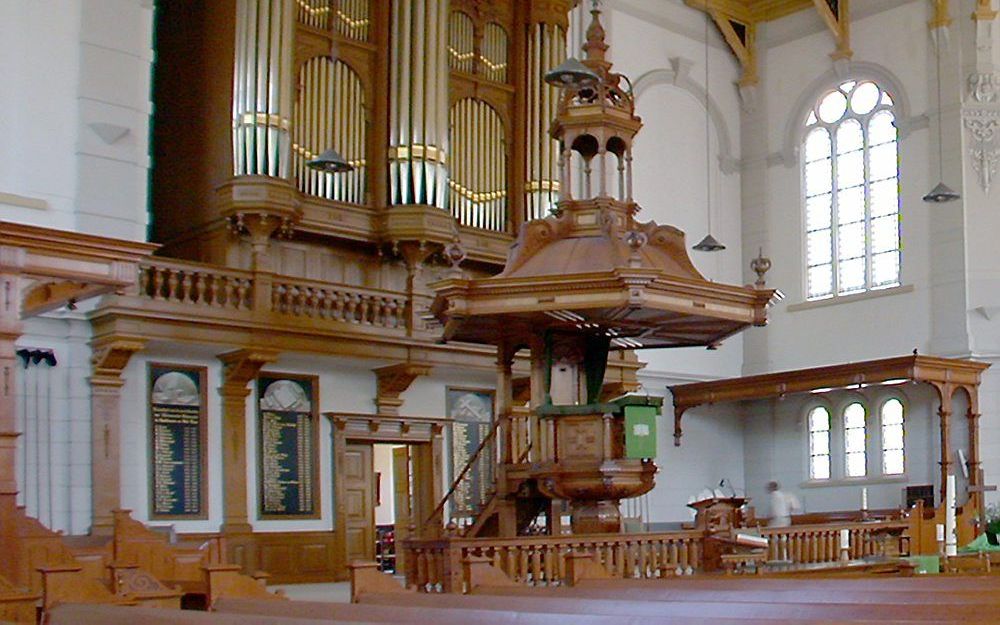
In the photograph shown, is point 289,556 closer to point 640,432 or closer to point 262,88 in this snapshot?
point 262,88

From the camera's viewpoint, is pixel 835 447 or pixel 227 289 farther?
pixel 835 447

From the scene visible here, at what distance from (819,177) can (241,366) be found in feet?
37.6

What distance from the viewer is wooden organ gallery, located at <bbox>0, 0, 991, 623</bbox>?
12.6 metres

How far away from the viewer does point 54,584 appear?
8.09 m

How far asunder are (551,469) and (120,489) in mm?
5154

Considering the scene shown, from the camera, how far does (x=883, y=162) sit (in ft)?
75.7

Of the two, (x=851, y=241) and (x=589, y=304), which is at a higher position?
(x=851, y=241)

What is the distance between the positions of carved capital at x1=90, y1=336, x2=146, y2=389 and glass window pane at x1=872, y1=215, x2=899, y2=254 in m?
12.4

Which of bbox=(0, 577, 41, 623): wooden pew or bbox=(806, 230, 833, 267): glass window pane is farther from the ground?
bbox=(806, 230, 833, 267): glass window pane

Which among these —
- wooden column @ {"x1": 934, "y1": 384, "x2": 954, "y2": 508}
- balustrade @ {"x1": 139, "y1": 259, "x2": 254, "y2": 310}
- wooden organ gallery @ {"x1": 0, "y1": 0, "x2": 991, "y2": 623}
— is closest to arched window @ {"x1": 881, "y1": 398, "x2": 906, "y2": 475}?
wooden organ gallery @ {"x1": 0, "y1": 0, "x2": 991, "y2": 623}

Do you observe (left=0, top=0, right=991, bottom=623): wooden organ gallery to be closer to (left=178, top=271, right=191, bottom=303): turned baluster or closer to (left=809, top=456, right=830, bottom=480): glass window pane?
(left=178, top=271, right=191, bottom=303): turned baluster

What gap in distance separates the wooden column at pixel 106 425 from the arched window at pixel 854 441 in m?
12.0

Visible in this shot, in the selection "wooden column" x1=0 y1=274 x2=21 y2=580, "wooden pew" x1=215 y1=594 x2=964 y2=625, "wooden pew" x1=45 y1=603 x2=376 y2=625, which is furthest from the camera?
"wooden column" x1=0 y1=274 x2=21 y2=580

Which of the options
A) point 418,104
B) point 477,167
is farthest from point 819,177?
point 418,104
